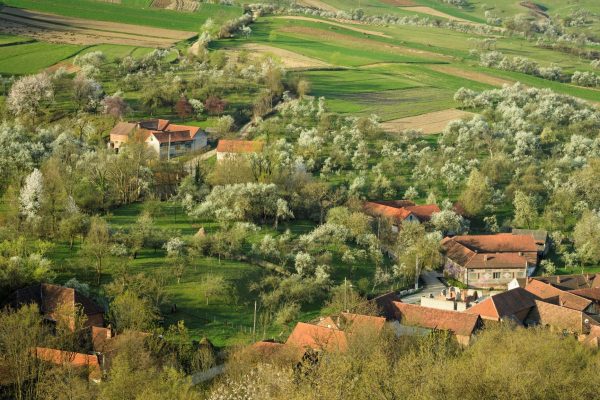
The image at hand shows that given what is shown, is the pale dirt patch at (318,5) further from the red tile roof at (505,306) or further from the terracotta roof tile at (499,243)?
the red tile roof at (505,306)

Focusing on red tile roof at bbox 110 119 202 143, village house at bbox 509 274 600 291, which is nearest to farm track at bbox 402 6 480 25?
red tile roof at bbox 110 119 202 143

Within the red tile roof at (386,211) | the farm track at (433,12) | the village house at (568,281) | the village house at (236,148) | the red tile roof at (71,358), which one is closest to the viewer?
the red tile roof at (71,358)

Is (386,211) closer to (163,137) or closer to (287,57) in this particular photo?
(163,137)

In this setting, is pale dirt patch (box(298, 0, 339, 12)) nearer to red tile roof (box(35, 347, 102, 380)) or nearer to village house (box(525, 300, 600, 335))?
village house (box(525, 300, 600, 335))

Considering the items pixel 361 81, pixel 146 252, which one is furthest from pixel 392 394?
pixel 361 81

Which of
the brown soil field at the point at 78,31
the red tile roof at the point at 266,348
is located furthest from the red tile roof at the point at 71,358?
the brown soil field at the point at 78,31

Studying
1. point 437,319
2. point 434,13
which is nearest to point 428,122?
→ point 437,319

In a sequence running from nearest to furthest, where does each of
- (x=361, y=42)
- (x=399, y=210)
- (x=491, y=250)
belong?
(x=491, y=250)
(x=399, y=210)
(x=361, y=42)

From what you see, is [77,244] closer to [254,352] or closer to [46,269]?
[46,269]
